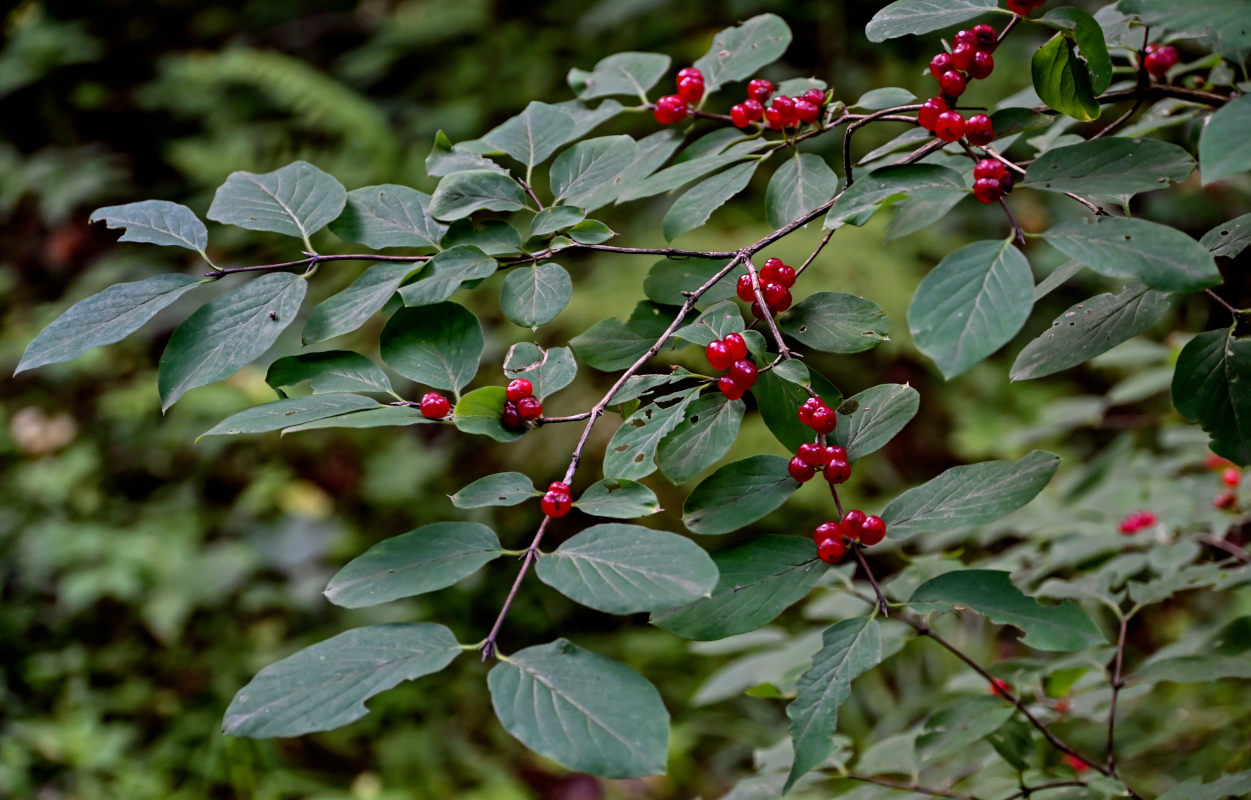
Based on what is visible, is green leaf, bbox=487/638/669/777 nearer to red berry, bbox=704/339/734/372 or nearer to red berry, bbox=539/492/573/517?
red berry, bbox=539/492/573/517

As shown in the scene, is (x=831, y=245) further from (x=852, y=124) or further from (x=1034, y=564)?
(x=852, y=124)

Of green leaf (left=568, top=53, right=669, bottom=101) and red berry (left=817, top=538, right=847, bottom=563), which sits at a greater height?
green leaf (left=568, top=53, right=669, bottom=101)

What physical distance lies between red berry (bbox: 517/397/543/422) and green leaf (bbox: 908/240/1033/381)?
0.81ft

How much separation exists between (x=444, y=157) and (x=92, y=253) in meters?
3.49

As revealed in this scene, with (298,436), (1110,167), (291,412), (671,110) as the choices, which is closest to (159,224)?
(291,412)

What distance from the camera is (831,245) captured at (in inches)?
112

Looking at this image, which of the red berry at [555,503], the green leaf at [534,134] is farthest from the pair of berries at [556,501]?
the green leaf at [534,134]

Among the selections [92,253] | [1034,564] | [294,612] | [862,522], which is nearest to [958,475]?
[862,522]

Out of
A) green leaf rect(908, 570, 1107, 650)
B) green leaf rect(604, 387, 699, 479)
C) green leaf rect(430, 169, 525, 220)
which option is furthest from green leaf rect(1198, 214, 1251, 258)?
green leaf rect(430, 169, 525, 220)

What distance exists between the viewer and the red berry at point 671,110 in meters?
0.80

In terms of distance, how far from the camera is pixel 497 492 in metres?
0.57

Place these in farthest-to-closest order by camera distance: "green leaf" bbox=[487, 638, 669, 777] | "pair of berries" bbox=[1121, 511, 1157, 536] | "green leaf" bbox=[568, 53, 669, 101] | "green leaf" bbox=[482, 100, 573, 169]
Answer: "pair of berries" bbox=[1121, 511, 1157, 536], "green leaf" bbox=[568, 53, 669, 101], "green leaf" bbox=[482, 100, 573, 169], "green leaf" bbox=[487, 638, 669, 777]

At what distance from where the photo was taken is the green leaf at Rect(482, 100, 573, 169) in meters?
0.76

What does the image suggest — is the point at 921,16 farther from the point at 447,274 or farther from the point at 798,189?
the point at 447,274
